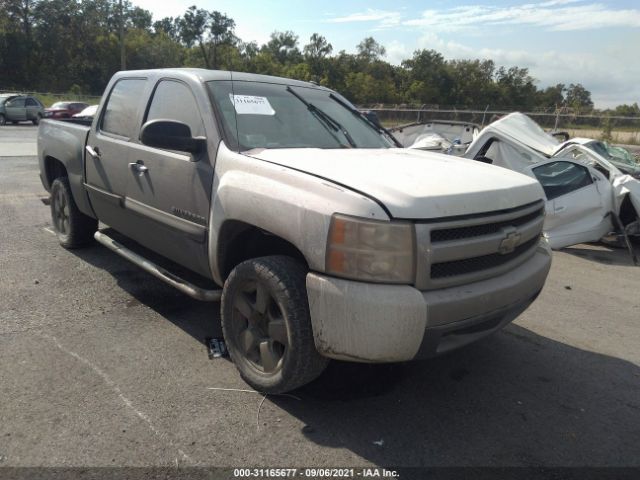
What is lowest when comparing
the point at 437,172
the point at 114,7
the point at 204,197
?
the point at 204,197

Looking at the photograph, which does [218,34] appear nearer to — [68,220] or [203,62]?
[203,62]

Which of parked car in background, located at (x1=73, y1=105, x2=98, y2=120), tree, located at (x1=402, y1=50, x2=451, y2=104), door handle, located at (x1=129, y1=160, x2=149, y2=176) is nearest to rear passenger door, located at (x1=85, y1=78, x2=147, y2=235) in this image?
door handle, located at (x1=129, y1=160, x2=149, y2=176)

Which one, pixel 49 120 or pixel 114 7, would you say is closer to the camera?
pixel 49 120

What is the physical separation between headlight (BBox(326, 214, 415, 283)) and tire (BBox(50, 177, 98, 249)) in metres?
3.88

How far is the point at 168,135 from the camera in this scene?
3.16 meters

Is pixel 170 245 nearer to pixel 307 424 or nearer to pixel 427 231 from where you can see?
pixel 307 424

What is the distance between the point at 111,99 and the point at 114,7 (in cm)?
7871

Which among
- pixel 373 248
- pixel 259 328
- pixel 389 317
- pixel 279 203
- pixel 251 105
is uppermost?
pixel 251 105

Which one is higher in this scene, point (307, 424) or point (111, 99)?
point (111, 99)

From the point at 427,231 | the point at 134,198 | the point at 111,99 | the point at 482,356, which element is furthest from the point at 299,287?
the point at 111,99

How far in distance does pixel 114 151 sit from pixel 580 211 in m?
5.87

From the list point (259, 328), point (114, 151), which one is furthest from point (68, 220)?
point (259, 328)

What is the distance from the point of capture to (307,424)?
2.74 metres

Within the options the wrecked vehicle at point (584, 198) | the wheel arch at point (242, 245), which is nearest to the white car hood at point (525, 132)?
the wrecked vehicle at point (584, 198)
